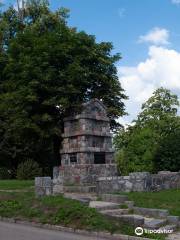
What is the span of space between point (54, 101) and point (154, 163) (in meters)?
6.55

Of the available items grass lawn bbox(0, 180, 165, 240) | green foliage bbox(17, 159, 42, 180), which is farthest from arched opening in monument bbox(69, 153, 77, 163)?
grass lawn bbox(0, 180, 165, 240)

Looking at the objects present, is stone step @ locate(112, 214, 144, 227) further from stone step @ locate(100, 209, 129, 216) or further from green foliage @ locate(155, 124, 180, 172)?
green foliage @ locate(155, 124, 180, 172)

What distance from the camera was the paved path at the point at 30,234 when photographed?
1145cm

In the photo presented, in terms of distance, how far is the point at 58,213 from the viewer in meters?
13.5

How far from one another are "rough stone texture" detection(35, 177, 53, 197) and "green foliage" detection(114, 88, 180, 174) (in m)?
8.58

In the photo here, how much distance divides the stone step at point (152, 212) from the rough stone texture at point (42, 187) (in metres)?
3.96

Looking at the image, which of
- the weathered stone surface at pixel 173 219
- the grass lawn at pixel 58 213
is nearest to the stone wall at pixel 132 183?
the grass lawn at pixel 58 213

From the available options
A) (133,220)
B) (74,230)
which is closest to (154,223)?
(133,220)

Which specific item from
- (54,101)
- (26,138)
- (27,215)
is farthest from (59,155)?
(27,215)

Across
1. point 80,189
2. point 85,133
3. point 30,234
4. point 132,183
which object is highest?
point 85,133

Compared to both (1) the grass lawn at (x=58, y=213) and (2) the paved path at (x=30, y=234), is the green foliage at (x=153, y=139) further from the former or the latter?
(2) the paved path at (x=30, y=234)

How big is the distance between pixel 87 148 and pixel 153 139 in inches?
730

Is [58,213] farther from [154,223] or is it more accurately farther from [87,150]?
[87,150]

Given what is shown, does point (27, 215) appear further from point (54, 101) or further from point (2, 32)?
point (2, 32)
